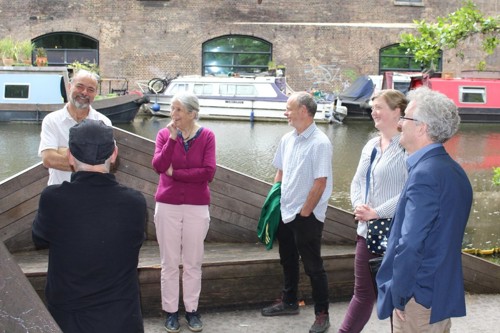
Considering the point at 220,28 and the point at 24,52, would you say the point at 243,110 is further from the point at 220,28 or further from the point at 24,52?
the point at 24,52

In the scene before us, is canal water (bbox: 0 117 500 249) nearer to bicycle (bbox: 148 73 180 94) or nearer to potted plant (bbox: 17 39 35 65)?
bicycle (bbox: 148 73 180 94)

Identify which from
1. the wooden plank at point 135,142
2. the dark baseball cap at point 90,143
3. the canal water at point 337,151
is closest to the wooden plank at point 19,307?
the dark baseball cap at point 90,143

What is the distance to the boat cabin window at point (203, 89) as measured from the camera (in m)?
24.0

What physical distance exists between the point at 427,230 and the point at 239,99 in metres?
21.0

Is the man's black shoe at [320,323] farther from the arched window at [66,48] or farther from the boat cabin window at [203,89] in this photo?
the arched window at [66,48]

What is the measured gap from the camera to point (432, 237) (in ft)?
8.73

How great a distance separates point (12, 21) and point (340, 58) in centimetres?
1316

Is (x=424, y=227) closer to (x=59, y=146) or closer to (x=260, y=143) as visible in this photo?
(x=59, y=146)

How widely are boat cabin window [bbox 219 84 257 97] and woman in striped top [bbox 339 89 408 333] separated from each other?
65.4 feet

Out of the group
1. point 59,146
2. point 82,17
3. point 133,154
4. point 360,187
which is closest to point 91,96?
point 59,146

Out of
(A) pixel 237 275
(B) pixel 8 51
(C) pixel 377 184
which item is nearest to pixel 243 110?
(B) pixel 8 51

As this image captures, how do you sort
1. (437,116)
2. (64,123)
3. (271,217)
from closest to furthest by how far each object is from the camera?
(437,116) < (64,123) < (271,217)

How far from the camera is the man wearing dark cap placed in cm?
246

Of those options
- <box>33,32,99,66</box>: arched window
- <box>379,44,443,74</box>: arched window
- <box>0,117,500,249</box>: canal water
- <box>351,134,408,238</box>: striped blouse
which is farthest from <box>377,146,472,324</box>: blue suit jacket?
<box>379,44,443,74</box>: arched window
